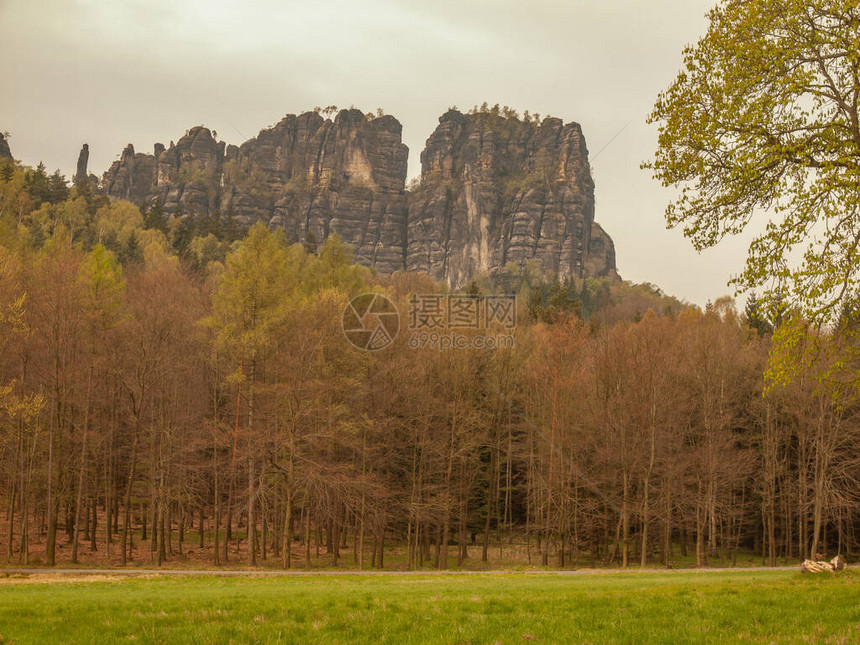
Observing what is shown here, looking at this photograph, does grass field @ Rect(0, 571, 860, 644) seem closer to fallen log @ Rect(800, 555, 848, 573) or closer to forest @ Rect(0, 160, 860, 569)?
fallen log @ Rect(800, 555, 848, 573)

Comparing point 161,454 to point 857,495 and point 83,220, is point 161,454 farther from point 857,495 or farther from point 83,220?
point 83,220

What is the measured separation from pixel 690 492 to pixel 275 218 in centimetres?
16335

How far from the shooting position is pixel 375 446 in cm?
3475

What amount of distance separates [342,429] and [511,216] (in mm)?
163153

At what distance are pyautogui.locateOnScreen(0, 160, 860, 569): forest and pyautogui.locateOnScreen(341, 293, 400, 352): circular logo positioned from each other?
0.73 meters

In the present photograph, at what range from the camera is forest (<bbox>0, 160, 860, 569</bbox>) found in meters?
31.8

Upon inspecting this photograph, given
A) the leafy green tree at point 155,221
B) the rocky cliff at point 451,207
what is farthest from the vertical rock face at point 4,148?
the leafy green tree at point 155,221

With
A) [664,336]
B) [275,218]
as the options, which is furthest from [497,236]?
[664,336]

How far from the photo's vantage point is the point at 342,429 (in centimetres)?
3147

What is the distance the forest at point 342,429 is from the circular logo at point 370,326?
73 centimetres

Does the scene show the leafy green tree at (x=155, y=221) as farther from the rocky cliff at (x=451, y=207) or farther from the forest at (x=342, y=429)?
the rocky cliff at (x=451, y=207)

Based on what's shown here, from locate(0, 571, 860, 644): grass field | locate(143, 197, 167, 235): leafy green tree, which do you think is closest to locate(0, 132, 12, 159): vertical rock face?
locate(143, 197, 167, 235): leafy green tree

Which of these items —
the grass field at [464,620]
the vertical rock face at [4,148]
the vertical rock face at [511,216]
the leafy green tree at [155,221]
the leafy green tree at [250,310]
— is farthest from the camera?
the vertical rock face at [511,216]

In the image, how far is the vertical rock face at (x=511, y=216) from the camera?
184 meters
